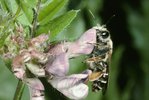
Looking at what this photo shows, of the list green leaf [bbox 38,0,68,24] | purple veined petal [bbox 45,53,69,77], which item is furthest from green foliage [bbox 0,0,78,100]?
purple veined petal [bbox 45,53,69,77]

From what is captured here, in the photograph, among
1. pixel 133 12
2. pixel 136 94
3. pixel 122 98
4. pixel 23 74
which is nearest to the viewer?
pixel 23 74

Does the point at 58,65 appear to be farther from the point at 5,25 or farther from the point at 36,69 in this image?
the point at 5,25

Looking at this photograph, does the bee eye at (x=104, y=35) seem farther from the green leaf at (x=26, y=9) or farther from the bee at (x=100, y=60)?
the green leaf at (x=26, y=9)

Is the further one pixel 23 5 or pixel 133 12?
pixel 133 12

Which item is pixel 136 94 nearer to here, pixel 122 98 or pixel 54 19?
pixel 122 98

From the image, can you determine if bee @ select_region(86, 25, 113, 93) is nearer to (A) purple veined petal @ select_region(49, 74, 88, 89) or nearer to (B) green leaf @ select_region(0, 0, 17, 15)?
(A) purple veined petal @ select_region(49, 74, 88, 89)

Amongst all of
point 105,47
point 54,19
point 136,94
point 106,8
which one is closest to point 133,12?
point 106,8
